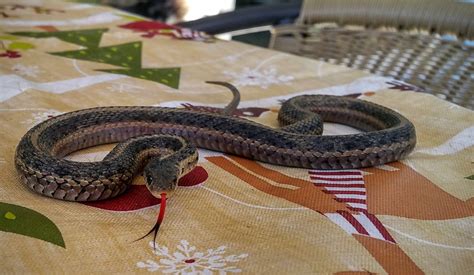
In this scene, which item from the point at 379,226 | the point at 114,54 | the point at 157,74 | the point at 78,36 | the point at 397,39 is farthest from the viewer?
the point at 397,39

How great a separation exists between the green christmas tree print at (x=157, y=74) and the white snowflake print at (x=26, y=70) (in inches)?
6.4

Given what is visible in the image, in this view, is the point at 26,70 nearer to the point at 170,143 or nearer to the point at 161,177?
the point at 170,143

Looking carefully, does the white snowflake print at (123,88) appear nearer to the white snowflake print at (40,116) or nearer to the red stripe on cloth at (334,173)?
the white snowflake print at (40,116)

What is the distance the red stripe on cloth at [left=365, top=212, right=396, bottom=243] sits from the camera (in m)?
0.75

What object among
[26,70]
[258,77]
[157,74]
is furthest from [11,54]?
[258,77]

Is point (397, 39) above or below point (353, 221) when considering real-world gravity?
above

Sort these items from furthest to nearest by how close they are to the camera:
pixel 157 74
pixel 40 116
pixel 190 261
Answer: pixel 157 74, pixel 40 116, pixel 190 261

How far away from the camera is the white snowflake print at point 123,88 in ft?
4.21

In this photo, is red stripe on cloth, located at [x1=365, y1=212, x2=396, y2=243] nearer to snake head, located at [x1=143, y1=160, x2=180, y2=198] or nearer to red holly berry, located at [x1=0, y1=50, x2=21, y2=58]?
snake head, located at [x1=143, y1=160, x2=180, y2=198]

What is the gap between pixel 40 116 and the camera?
1116 mm

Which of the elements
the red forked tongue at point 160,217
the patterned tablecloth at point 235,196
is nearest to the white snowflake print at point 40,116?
the patterned tablecloth at point 235,196

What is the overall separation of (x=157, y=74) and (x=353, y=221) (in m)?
0.76

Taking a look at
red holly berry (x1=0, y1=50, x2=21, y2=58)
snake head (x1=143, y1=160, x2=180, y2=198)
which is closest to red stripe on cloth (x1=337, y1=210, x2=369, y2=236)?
snake head (x1=143, y1=160, x2=180, y2=198)

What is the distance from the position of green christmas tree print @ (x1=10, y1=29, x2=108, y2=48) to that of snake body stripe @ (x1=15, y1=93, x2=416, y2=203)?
0.53m
